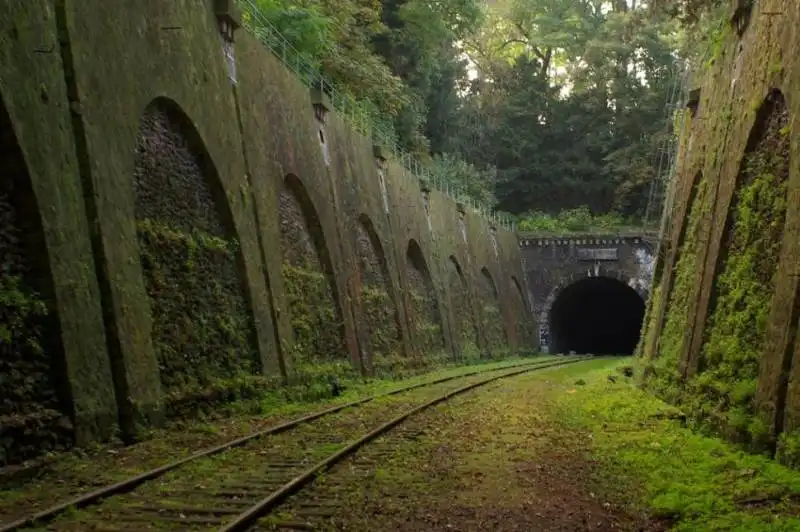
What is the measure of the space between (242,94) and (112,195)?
19.5ft

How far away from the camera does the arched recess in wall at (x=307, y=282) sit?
16.5 meters

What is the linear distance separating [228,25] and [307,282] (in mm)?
5753

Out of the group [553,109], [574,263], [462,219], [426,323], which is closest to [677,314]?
[426,323]

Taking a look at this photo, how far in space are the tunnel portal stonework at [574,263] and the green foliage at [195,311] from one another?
94.4 ft

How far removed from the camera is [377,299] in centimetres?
2228

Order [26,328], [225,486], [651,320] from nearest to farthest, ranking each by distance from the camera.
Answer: [225,486]
[26,328]
[651,320]

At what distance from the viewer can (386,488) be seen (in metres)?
7.16

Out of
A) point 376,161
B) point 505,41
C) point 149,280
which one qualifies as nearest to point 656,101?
point 505,41

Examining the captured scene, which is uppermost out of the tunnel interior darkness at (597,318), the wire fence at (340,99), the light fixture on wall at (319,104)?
the wire fence at (340,99)

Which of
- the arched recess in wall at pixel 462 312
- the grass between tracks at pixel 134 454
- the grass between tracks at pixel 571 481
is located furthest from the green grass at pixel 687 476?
the arched recess in wall at pixel 462 312

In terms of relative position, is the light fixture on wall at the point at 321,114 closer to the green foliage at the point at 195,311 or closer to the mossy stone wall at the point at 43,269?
the green foliage at the point at 195,311

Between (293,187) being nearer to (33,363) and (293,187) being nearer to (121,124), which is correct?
(121,124)

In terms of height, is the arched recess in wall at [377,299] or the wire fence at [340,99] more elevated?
the wire fence at [340,99]

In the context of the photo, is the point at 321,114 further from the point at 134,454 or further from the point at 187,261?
the point at 134,454
